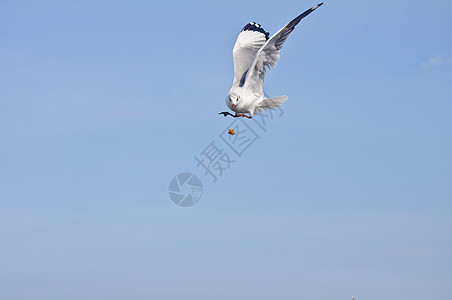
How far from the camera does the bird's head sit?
4342 cm

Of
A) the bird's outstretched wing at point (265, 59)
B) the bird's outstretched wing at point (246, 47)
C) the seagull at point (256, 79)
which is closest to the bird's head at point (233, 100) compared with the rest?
the seagull at point (256, 79)

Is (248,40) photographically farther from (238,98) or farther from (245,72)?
(238,98)

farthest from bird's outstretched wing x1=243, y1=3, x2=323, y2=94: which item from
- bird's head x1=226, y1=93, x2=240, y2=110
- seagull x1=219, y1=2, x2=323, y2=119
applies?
bird's head x1=226, y1=93, x2=240, y2=110

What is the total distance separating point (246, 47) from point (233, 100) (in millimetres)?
7713

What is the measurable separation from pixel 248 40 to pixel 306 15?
694 centimetres

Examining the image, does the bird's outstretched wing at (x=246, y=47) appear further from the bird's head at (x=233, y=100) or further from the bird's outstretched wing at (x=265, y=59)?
the bird's head at (x=233, y=100)

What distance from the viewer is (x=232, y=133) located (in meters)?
42.9

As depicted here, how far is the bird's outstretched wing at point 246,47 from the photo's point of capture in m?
47.0

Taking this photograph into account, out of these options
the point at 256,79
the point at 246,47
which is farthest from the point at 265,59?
the point at 246,47

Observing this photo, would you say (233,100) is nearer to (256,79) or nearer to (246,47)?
(256,79)

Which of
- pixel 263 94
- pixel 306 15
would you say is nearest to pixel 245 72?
pixel 263 94

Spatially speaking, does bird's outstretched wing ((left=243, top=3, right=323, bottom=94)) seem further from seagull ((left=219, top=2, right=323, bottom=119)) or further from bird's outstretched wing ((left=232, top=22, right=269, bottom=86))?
bird's outstretched wing ((left=232, top=22, right=269, bottom=86))

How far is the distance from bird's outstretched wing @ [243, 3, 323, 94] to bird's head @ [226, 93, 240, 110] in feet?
5.06

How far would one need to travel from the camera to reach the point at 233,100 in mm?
43406
